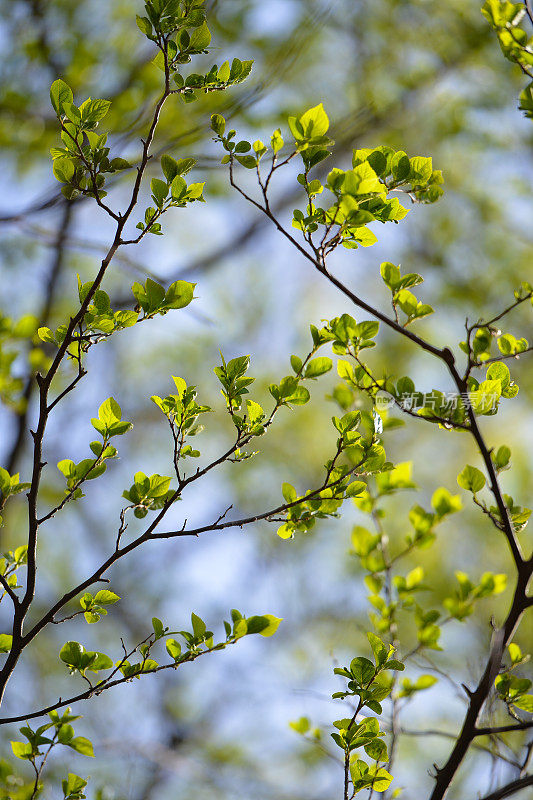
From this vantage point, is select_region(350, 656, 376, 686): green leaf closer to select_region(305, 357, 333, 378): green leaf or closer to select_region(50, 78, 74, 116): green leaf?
select_region(305, 357, 333, 378): green leaf

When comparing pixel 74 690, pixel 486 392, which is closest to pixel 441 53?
pixel 486 392

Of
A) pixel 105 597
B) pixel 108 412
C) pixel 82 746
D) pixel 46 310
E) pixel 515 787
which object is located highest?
pixel 46 310

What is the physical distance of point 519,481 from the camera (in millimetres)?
2719

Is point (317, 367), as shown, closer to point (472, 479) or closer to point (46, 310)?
point (472, 479)

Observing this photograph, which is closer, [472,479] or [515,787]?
[515,787]

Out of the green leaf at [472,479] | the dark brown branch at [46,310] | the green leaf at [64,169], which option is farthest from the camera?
the dark brown branch at [46,310]

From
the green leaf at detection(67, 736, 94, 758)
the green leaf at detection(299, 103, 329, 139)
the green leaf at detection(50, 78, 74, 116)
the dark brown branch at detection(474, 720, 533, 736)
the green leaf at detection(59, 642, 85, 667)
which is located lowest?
the dark brown branch at detection(474, 720, 533, 736)

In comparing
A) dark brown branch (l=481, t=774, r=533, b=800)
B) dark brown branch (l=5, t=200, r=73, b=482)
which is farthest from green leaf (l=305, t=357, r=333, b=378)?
dark brown branch (l=5, t=200, r=73, b=482)

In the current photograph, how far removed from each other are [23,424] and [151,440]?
65.4 inches

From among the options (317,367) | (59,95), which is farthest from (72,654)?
(59,95)

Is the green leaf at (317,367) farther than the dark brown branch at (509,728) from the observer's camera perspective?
Yes

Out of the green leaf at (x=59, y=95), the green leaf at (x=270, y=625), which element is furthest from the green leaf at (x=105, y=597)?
the green leaf at (x=59, y=95)

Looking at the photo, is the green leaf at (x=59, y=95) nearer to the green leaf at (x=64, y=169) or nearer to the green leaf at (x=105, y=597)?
the green leaf at (x=64, y=169)

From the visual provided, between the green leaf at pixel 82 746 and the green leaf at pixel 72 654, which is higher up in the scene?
the green leaf at pixel 72 654
